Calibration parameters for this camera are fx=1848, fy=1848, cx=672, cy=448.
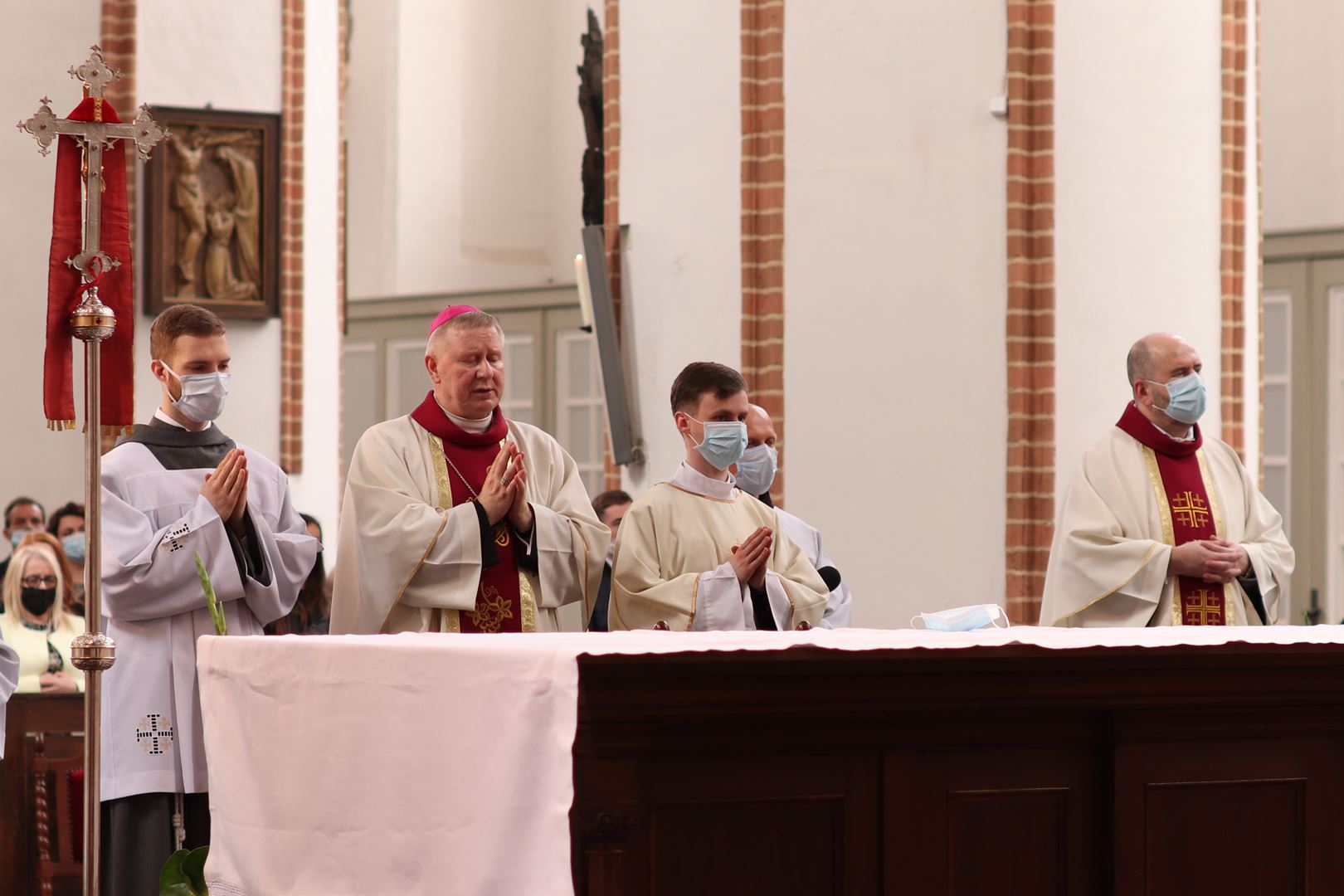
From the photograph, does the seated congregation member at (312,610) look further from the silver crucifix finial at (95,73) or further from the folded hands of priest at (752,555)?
the silver crucifix finial at (95,73)

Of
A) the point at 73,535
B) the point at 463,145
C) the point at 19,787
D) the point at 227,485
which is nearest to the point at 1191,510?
the point at 227,485

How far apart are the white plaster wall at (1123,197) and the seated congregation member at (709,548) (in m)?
3.29

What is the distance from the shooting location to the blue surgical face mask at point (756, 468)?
5.73m

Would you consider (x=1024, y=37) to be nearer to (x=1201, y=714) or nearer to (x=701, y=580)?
(x=701, y=580)

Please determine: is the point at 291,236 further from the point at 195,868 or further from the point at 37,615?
the point at 195,868

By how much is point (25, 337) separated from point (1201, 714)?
10406 mm

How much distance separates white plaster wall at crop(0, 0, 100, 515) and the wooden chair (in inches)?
259

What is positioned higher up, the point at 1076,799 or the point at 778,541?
the point at 778,541

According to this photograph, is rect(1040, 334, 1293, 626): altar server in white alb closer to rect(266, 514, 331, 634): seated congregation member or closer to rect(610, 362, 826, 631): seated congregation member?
rect(610, 362, 826, 631): seated congregation member

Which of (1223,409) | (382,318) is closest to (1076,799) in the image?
(1223,409)

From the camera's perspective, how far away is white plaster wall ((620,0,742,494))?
8.59 m

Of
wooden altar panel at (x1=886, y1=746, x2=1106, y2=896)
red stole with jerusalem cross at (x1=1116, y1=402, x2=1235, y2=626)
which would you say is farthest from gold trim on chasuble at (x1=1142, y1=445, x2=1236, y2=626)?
wooden altar panel at (x1=886, y1=746, x2=1106, y2=896)

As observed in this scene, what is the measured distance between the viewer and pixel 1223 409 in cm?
830

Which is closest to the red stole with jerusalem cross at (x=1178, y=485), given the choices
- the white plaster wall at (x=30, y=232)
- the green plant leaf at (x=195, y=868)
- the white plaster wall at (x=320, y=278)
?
the green plant leaf at (x=195, y=868)
